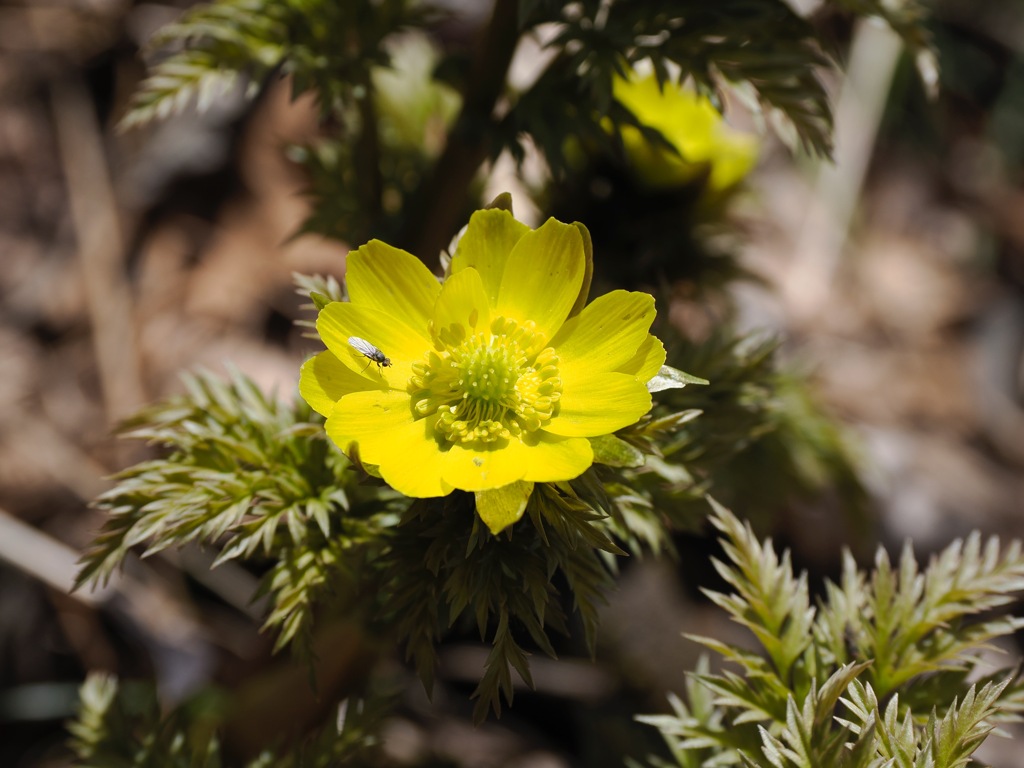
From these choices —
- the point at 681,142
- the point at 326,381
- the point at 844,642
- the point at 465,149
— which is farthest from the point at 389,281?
the point at 681,142

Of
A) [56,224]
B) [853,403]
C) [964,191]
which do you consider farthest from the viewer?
[964,191]

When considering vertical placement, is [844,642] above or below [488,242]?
below

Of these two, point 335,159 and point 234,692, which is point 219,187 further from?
point 234,692

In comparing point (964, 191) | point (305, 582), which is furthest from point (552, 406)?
point (964, 191)

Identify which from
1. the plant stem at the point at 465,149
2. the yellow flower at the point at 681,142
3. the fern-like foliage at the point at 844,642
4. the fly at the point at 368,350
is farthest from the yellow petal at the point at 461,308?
Answer: the yellow flower at the point at 681,142

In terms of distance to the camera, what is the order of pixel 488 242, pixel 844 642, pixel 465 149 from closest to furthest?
pixel 488 242
pixel 844 642
pixel 465 149

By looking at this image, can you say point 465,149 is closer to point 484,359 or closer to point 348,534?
point 484,359
